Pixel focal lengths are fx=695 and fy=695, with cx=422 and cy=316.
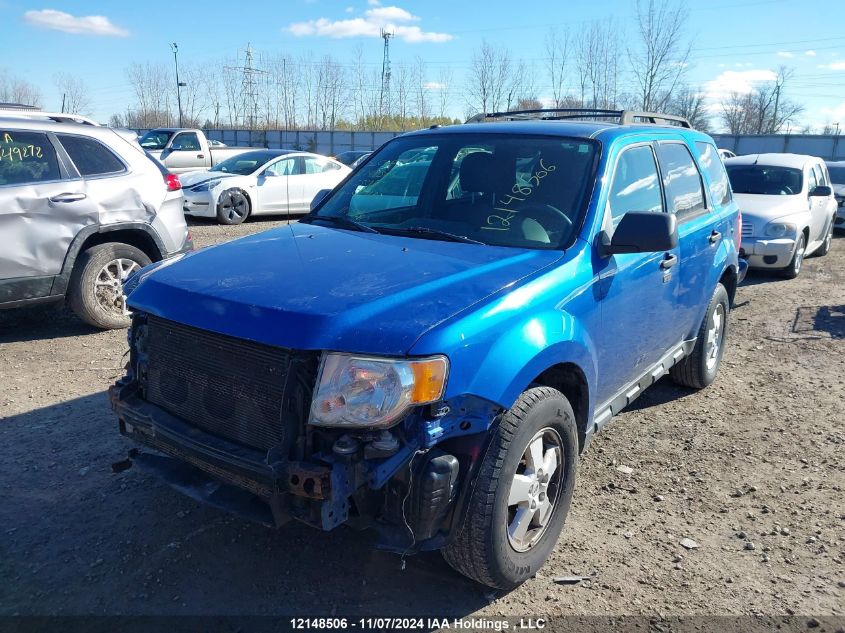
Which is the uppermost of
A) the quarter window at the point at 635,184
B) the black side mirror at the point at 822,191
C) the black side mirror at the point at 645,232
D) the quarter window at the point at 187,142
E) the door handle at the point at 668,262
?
the quarter window at the point at 187,142

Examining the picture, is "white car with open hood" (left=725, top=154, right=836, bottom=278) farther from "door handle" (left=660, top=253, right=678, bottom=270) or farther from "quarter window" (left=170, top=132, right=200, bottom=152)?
"quarter window" (left=170, top=132, right=200, bottom=152)

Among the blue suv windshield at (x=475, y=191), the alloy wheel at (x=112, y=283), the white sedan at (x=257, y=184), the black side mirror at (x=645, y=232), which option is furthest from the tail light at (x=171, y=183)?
the white sedan at (x=257, y=184)

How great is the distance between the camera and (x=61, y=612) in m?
2.86

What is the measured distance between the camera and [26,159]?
601 centimetres

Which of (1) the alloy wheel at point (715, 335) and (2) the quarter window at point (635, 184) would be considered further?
(1) the alloy wheel at point (715, 335)

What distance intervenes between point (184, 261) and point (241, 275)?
477 mm

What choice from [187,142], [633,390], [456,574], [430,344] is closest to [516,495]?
[456,574]

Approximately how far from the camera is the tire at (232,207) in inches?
538

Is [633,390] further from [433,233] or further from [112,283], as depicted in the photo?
[112,283]

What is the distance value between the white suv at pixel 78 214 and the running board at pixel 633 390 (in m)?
4.66

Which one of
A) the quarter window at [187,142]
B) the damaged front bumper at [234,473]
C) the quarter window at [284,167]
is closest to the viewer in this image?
the damaged front bumper at [234,473]

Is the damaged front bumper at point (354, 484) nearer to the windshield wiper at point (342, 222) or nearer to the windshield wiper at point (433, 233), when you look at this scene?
the windshield wiper at point (433, 233)

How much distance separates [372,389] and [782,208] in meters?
9.65

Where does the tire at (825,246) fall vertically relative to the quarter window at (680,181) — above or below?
below
